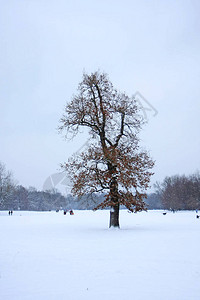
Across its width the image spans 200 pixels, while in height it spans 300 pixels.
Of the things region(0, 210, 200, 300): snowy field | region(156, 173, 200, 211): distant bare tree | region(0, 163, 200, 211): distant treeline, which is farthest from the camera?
region(156, 173, 200, 211): distant bare tree

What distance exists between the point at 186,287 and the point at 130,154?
17.0 metres

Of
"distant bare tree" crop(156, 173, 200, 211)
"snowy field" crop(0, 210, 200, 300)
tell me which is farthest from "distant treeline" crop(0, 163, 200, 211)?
"snowy field" crop(0, 210, 200, 300)

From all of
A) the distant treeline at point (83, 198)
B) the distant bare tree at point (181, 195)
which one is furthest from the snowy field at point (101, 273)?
the distant bare tree at point (181, 195)

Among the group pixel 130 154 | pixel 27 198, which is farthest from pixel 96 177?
pixel 27 198

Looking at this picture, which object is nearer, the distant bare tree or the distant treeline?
the distant treeline

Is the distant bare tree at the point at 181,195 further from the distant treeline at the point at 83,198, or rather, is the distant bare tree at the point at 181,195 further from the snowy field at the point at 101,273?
the snowy field at the point at 101,273

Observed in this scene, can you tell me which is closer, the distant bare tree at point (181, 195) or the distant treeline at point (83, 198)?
the distant treeline at point (83, 198)

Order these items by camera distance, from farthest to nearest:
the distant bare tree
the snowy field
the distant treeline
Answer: the distant bare tree, the distant treeline, the snowy field

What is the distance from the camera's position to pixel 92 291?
21.2ft

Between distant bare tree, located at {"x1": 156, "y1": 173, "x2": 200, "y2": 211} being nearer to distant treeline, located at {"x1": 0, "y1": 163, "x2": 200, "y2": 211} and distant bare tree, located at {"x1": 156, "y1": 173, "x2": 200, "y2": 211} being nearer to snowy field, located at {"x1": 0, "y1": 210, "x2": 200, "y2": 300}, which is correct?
distant treeline, located at {"x1": 0, "y1": 163, "x2": 200, "y2": 211}

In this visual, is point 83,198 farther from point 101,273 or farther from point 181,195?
point 181,195

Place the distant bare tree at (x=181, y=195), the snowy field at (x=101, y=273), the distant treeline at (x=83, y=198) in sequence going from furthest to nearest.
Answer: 1. the distant bare tree at (x=181, y=195)
2. the distant treeline at (x=83, y=198)
3. the snowy field at (x=101, y=273)

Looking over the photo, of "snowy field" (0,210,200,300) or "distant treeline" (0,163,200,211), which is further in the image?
"distant treeline" (0,163,200,211)

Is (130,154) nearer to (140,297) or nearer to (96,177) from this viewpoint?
(96,177)
